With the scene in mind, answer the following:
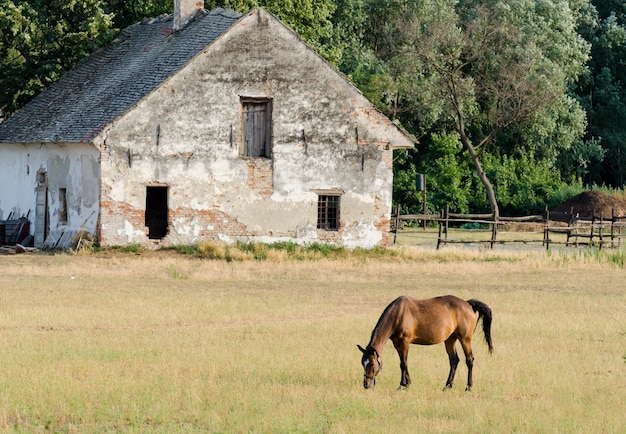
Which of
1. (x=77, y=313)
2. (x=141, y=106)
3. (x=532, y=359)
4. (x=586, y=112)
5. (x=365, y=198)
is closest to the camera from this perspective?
(x=532, y=359)

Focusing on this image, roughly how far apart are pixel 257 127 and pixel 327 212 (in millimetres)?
3493

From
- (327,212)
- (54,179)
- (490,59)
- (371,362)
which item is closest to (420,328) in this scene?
(371,362)

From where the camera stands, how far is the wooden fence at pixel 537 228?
44.3 m

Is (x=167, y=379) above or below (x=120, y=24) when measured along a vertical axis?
below

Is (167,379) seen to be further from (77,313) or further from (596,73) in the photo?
(596,73)

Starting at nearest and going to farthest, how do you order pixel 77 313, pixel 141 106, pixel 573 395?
pixel 573 395 → pixel 77 313 → pixel 141 106

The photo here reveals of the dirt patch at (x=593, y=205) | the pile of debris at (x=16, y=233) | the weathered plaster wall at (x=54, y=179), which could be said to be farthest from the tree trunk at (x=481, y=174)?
the pile of debris at (x=16, y=233)

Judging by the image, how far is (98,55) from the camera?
144 feet

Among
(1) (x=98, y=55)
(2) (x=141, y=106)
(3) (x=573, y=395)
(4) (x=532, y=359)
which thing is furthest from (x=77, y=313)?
(1) (x=98, y=55)

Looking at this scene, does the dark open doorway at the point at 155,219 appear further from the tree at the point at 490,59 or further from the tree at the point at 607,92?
the tree at the point at 607,92

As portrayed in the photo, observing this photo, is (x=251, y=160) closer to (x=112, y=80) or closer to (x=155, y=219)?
(x=155, y=219)

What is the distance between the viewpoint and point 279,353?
17.5 meters

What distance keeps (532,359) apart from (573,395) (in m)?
2.77

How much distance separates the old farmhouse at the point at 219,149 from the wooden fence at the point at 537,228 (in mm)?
5700
